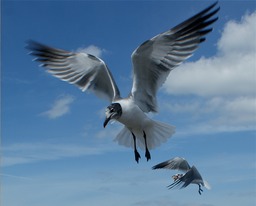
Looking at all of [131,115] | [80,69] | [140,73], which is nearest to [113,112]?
[131,115]

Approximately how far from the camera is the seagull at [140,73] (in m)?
5.80

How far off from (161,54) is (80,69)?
1.53 m

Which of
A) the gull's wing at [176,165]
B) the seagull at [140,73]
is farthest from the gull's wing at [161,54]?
the gull's wing at [176,165]

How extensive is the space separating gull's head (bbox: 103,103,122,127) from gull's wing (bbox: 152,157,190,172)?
1.56m

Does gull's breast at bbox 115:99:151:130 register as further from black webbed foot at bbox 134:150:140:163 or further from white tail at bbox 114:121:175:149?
black webbed foot at bbox 134:150:140:163

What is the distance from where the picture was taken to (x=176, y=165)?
23.5ft

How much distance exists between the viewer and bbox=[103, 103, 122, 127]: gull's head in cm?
575

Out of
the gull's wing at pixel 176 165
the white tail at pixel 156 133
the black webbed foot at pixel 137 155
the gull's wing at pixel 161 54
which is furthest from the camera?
the gull's wing at pixel 176 165

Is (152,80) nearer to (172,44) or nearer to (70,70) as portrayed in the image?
(172,44)

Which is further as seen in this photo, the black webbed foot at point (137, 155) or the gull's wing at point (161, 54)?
the black webbed foot at point (137, 155)

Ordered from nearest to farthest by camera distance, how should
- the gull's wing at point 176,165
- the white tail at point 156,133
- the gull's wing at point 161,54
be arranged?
the gull's wing at point 161,54 → the white tail at point 156,133 → the gull's wing at point 176,165

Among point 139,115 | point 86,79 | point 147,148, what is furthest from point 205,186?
point 86,79

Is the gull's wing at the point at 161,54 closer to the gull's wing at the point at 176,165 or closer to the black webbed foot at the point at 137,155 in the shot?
the black webbed foot at the point at 137,155

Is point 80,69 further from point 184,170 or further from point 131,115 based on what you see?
point 184,170
